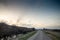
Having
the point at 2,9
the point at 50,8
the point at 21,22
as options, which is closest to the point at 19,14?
the point at 21,22

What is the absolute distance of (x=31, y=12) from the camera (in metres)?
4.02

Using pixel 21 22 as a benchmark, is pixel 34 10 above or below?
above

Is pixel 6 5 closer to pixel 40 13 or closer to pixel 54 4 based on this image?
pixel 40 13

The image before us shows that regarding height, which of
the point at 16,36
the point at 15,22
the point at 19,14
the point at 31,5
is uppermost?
the point at 31,5

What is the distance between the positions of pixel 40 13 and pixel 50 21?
1.43 ft

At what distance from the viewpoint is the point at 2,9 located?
3.71 meters

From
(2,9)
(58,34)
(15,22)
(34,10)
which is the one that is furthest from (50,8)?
(2,9)

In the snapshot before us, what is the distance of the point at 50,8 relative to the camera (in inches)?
161

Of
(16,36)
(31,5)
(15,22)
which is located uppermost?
(31,5)

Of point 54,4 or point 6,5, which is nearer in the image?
point 6,5

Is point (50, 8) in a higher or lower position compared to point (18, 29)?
higher

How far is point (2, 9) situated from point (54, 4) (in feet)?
5.33

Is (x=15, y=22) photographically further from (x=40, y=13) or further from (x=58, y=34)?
(x=58, y=34)

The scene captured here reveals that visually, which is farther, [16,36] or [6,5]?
[16,36]
